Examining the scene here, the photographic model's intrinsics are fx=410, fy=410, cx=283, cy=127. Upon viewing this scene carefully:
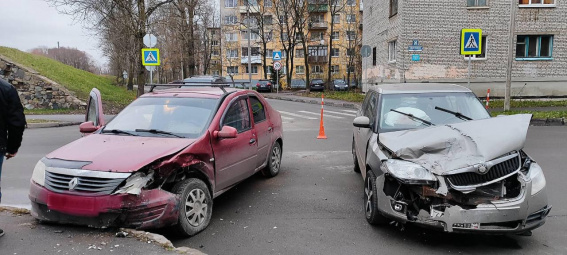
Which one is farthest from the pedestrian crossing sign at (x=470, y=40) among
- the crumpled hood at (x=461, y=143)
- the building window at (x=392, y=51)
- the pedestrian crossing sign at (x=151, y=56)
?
the pedestrian crossing sign at (x=151, y=56)

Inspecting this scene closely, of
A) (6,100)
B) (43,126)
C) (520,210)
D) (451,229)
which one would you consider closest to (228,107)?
(6,100)

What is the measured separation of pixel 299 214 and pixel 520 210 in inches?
95.1

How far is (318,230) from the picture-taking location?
15.0ft

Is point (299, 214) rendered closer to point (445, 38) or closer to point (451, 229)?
point (451, 229)

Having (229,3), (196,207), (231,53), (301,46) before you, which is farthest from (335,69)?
(196,207)

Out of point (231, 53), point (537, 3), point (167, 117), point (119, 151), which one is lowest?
point (119, 151)

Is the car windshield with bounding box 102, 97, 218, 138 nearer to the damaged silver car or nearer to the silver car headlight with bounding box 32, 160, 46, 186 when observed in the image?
the silver car headlight with bounding box 32, 160, 46, 186

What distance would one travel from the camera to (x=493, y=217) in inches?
148

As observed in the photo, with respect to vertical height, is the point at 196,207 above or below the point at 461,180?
below

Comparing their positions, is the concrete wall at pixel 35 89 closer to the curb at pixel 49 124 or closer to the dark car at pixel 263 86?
the curb at pixel 49 124

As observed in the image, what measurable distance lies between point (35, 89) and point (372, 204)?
66.4ft

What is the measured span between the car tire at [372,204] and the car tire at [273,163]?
239cm

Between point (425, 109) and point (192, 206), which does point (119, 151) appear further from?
point (425, 109)

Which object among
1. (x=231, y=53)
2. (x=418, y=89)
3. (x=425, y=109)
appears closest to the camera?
(x=425, y=109)
